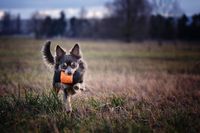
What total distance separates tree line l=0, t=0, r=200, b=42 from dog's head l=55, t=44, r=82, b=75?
39.9 meters

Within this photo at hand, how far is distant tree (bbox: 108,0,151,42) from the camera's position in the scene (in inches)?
2499

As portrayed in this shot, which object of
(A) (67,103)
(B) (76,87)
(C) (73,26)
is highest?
(B) (76,87)

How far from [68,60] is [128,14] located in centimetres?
5856

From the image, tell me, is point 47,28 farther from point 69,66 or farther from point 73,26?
point 69,66

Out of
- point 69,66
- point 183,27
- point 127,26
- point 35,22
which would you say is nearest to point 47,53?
point 69,66

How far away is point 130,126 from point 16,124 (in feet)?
7.33

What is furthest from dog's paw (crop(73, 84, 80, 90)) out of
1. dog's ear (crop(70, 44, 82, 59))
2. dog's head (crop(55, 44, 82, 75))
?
dog's ear (crop(70, 44, 82, 59))

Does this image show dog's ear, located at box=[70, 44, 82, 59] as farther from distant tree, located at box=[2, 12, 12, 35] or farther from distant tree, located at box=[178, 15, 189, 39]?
distant tree, located at box=[2, 12, 12, 35]

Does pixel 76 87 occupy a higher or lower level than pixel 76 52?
lower

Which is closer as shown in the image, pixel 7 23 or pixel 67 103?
pixel 67 103

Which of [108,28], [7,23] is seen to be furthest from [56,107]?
[7,23]

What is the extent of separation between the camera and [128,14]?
210ft

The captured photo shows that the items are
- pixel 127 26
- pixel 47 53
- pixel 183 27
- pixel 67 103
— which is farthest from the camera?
pixel 127 26

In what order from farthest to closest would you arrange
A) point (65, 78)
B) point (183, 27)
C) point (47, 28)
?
point (47, 28)
point (183, 27)
point (65, 78)
